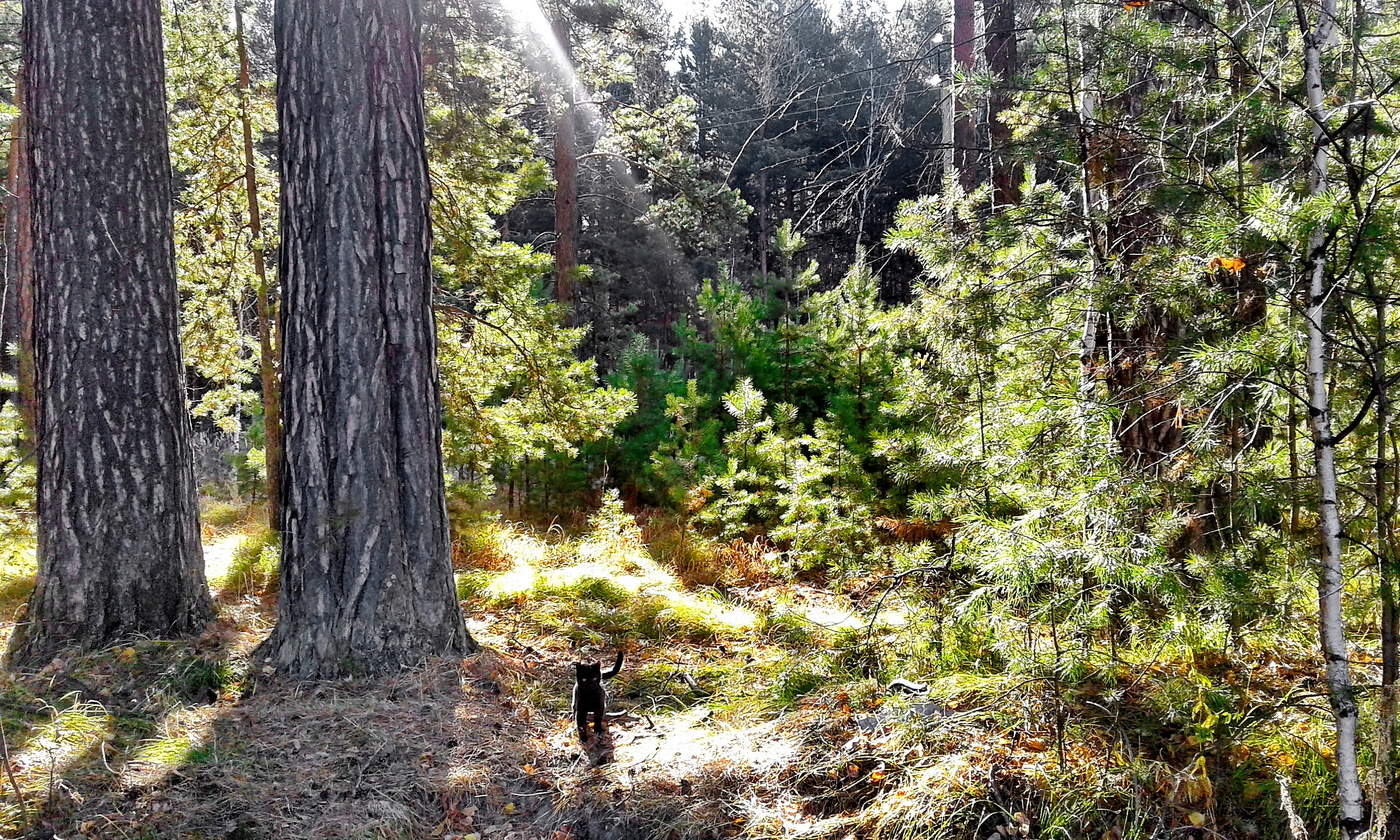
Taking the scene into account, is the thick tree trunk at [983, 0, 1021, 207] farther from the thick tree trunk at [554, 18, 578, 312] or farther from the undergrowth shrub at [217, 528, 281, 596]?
the thick tree trunk at [554, 18, 578, 312]

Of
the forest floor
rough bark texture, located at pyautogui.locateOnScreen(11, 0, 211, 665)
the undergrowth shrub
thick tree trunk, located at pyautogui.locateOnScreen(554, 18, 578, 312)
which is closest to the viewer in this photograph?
the forest floor

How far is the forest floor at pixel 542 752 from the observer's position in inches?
110

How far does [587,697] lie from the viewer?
3494 millimetres

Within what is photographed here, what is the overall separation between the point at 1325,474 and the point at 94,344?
554 centimetres

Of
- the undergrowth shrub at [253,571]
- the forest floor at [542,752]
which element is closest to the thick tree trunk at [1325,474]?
the forest floor at [542,752]

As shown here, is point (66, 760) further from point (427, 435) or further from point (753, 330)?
point (753, 330)

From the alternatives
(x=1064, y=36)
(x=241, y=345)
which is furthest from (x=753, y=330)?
(x=1064, y=36)

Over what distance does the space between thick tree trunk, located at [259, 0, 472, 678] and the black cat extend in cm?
110

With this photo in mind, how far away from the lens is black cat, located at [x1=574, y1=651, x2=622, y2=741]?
346 centimetres

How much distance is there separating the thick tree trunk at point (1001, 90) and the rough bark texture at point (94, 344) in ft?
15.0

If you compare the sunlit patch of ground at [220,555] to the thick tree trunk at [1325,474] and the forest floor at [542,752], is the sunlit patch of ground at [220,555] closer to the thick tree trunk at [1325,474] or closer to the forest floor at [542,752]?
the forest floor at [542,752]

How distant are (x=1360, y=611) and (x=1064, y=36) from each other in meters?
2.34

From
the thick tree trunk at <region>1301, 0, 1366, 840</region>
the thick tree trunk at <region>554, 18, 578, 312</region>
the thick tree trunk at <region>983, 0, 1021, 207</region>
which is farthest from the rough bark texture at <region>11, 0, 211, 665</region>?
the thick tree trunk at <region>554, 18, 578, 312</region>

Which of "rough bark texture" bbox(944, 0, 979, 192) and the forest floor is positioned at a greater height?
"rough bark texture" bbox(944, 0, 979, 192)
